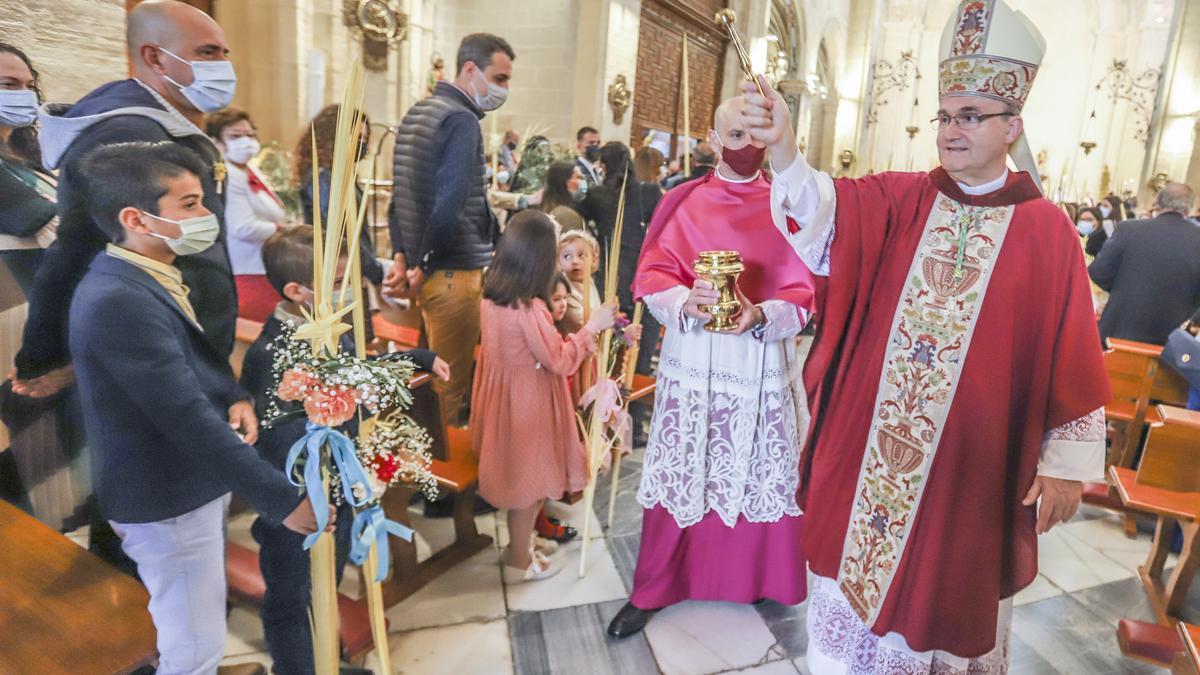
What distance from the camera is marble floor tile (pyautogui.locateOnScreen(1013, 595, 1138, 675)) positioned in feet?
7.94

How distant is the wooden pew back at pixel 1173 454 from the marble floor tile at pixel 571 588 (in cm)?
214

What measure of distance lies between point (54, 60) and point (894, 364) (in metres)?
3.02

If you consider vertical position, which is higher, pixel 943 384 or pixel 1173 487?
pixel 943 384

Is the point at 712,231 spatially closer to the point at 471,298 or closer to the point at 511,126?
the point at 471,298

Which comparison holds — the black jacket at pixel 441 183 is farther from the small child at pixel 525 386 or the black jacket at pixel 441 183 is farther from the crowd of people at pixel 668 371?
the small child at pixel 525 386

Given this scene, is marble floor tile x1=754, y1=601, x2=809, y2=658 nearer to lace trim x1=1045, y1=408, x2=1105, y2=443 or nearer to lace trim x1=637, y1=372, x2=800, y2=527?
lace trim x1=637, y1=372, x2=800, y2=527

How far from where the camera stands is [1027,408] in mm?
1622

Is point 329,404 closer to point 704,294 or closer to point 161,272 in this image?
point 161,272

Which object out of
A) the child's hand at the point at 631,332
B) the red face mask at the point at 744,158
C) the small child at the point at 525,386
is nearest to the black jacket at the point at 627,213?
the child's hand at the point at 631,332

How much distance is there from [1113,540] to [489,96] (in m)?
3.66

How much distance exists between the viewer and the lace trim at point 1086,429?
1551 mm

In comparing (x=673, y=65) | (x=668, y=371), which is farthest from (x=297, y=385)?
(x=673, y=65)

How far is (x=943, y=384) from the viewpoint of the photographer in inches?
65.2

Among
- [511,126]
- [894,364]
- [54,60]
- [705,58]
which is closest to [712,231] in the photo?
Answer: [894,364]
